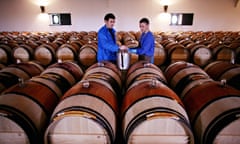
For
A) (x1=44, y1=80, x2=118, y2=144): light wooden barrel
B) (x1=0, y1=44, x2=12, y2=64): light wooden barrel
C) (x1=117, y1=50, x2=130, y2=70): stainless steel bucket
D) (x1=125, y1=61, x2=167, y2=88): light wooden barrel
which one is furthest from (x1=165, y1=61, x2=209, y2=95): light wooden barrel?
(x1=0, y1=44, x2=12, y2=64): light wooden barrel

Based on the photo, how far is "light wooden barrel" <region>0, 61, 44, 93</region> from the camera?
2846 mm

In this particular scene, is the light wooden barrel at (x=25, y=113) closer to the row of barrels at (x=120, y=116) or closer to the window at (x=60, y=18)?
the row of barrels at (x=120, y=116)

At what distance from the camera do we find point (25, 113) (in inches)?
71.6

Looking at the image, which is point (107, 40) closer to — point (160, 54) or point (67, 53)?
point (67, 53)

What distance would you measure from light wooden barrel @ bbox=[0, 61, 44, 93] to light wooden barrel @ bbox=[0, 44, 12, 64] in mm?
2730

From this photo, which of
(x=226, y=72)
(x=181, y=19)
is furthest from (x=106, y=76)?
(x=181, y=19)

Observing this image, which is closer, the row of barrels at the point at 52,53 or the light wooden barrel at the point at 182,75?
the light wooden barrel at the point at 182,75

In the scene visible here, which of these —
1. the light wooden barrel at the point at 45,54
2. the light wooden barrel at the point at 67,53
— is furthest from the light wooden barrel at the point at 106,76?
the light wooden barrel at the point at 45,54

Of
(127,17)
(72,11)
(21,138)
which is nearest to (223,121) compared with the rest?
(21,138)

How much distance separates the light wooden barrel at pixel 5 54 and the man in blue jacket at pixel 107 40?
326cm

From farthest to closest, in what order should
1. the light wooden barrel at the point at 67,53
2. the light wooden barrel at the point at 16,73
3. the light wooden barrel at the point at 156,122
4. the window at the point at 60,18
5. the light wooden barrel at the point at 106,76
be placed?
the window at the point at 60,18 → the light wooden barrel at the point at 67,53 → the light wooden barrel at the point at 16,73 → the light wooden barrel at the point at 106,76 → the light wooden barrel at the point at 156,122

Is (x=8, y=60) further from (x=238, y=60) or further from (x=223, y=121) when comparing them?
(x=238, y=60)

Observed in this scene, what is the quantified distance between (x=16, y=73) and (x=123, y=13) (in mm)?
10733

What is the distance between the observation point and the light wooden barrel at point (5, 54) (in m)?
5.68
